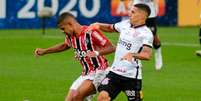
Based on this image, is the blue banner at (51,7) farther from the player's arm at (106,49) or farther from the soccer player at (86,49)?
the player's arm at (106,49)

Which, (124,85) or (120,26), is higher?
(120,26)

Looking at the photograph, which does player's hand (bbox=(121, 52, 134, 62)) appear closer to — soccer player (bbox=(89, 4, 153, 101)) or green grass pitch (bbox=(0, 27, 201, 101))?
soccer player (bbox=(89, 4, 153, 101))

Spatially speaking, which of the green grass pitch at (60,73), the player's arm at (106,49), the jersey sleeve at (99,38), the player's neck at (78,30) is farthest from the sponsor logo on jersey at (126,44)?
the green grass pitch at (60,73)

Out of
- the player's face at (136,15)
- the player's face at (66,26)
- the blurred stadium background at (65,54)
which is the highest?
the player's face at (136,15)

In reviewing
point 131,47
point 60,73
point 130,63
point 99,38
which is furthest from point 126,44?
point 60,73

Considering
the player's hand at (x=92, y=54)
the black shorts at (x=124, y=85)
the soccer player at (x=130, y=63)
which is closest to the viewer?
the soccer player at (x=130, y=63)

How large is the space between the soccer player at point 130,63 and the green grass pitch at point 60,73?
11.1 ft

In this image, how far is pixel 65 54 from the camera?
22328 millimetres

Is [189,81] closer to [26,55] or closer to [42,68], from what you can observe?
[42,68]

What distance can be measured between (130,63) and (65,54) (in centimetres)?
1228

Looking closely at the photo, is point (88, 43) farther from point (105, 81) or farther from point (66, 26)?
point (105, 81)

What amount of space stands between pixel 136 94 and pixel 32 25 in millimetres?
22921

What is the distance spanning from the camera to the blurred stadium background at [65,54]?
14547 mm

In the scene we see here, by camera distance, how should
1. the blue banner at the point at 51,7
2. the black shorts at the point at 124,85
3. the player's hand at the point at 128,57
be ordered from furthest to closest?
the blue banner at the point at 51,7 < the black shorts at the point at 124,85 < the player's hand at the point at 128,57
